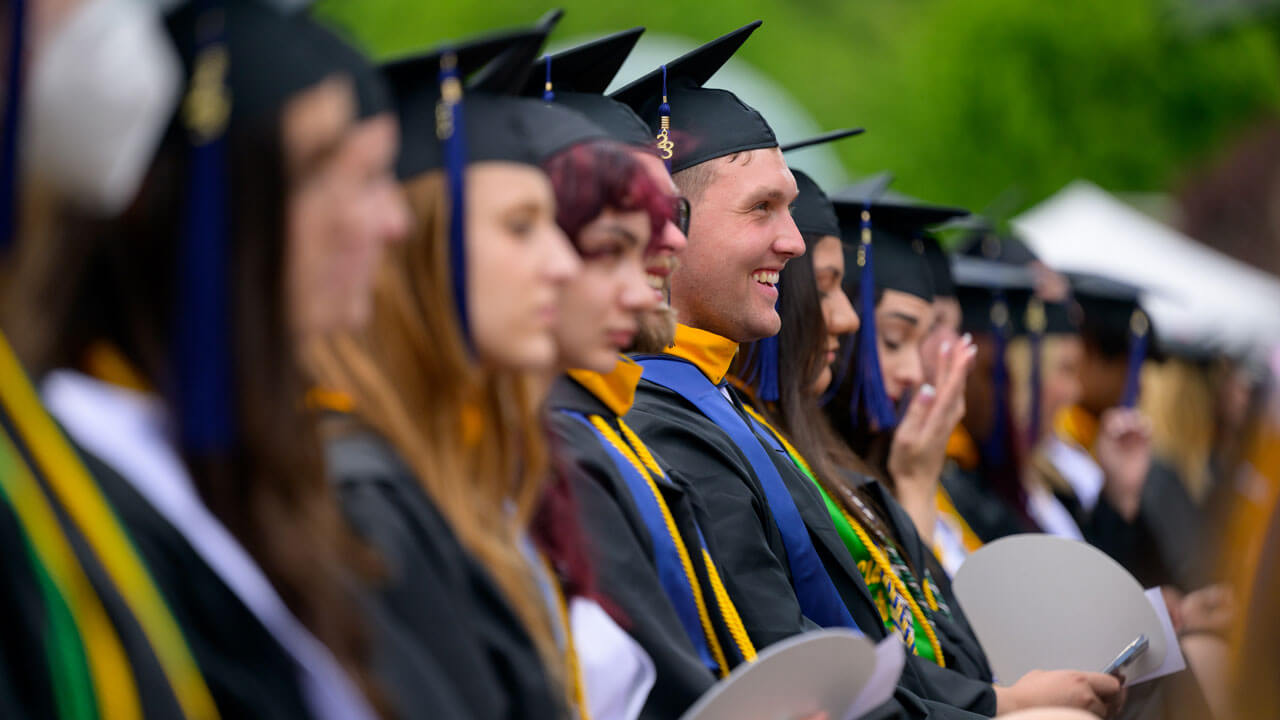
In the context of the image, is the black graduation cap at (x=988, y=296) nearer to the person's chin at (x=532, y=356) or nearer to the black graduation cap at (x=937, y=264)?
the black graduation cap at (x=937, y=264)

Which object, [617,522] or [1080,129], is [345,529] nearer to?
[617,522]

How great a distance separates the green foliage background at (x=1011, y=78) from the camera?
68.6ft

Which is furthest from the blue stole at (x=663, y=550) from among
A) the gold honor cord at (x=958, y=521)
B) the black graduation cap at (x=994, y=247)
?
the black graduation cap at (x=994, y=247)

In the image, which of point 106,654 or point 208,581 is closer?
point 106,654

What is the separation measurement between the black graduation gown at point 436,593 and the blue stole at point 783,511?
1.51 m

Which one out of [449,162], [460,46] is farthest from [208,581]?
[460,46]

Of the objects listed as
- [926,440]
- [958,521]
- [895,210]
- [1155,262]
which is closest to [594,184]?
[926,440]

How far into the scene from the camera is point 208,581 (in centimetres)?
171

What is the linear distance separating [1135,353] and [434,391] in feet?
22.0

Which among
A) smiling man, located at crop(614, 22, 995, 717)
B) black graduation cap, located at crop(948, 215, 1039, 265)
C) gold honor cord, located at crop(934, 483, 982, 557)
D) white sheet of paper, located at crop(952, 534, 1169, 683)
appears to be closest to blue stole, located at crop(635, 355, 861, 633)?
smiling man, located at crop(614, 22, 995, 717)

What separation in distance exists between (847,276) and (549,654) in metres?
2.86

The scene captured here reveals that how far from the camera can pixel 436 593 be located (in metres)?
1.93

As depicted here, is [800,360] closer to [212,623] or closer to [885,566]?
[885,566]

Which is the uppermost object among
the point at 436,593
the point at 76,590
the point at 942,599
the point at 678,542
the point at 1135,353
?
the point at 76,590
